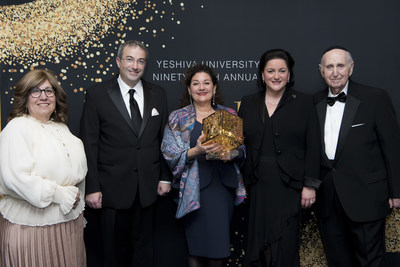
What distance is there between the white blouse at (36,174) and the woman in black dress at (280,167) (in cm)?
133

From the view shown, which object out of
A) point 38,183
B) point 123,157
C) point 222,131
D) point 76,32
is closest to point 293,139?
point 222,131

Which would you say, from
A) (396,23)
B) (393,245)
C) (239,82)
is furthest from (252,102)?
(393,245)

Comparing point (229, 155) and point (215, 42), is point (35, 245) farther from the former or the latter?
point (215, 42)

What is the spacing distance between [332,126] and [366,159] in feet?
1.16

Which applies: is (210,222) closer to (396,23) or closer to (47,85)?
(47,85)

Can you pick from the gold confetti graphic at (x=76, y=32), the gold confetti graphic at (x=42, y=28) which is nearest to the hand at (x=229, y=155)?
the gold confetti graphic at (x=76, y=32)

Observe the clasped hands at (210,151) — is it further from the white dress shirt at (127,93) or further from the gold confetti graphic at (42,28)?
the gold confetti graphic at (42,28)

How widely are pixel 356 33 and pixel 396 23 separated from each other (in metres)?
0.41

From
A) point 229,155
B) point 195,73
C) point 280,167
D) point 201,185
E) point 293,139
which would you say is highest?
point 195,73

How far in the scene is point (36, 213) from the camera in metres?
2.39

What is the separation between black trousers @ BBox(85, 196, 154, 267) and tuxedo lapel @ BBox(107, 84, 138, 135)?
648 millimetres

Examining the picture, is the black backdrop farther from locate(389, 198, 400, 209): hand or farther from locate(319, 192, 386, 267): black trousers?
locate(389, 198, 400, 209): hand

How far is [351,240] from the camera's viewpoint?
2.89 m

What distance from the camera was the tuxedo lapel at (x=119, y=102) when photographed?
113 inches
